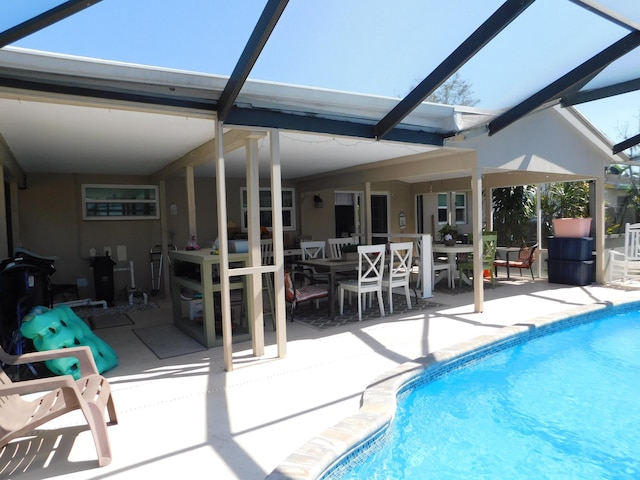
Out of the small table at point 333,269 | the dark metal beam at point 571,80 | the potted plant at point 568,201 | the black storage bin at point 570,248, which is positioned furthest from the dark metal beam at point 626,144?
the small table at point 333,269

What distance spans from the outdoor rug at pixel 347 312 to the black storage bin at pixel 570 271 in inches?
133

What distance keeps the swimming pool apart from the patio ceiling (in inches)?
103

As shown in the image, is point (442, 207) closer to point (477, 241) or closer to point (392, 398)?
point (477, 241)

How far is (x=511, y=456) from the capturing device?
2.94 metres

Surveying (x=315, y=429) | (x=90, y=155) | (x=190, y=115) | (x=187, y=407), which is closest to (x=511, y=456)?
(x=315, y=429)

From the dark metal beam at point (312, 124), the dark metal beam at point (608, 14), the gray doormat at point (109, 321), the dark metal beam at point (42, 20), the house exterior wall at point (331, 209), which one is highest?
the dark metal beam at point (608, 14)

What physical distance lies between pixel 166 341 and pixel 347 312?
8.72ft

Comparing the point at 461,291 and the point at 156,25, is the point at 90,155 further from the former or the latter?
the point at 461,291

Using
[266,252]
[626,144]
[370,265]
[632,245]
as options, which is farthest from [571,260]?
[266,252]

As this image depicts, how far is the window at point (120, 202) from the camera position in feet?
26.7

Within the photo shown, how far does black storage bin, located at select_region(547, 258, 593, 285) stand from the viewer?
8242 mm

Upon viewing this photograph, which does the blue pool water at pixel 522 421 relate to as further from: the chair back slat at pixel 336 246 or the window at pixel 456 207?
the window at pixel 456 207

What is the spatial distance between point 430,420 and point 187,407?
1.95 metres

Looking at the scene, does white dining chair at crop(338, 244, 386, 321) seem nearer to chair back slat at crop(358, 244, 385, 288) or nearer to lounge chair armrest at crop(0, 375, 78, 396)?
chair back slat at crop(358, 244, 385, 288)
